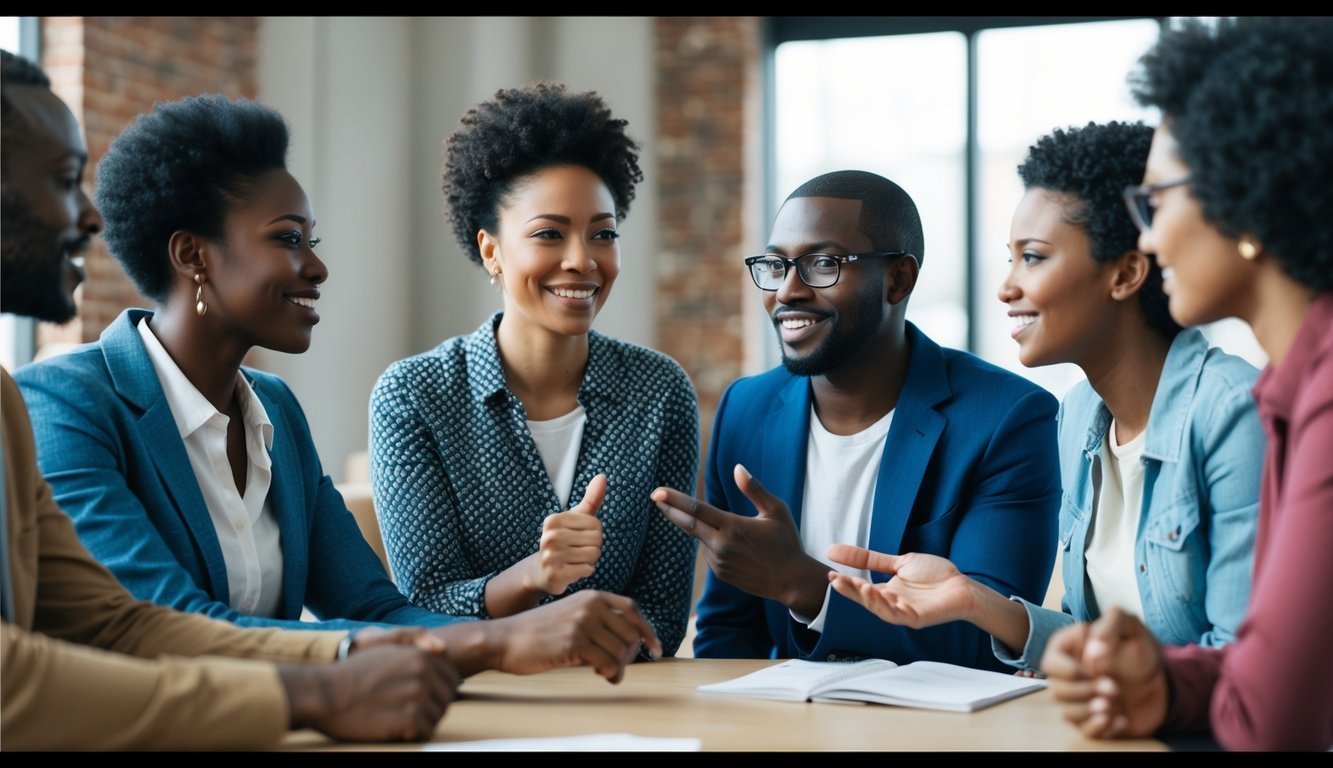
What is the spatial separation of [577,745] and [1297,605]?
761mm

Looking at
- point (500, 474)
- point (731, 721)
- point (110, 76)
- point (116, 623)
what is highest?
point (110, 76)

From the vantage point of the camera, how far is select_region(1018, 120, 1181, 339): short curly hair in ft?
6.76

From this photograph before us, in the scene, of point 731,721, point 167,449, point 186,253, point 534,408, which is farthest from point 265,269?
point 731,721

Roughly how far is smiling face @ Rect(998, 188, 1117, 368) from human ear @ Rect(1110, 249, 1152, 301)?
1cm

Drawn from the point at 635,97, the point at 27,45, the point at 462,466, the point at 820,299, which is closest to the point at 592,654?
the point at 462,466

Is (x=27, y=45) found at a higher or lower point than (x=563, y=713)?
higher

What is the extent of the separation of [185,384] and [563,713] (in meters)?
0.82

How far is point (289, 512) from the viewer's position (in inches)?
81.4

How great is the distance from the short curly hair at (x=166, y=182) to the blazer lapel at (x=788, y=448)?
1.05 meters

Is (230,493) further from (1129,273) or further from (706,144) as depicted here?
(706,144)

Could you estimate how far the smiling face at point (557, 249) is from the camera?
8.00 feet

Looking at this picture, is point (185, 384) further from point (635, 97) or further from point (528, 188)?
point (635, 97)

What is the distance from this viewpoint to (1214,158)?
1402 millimetres

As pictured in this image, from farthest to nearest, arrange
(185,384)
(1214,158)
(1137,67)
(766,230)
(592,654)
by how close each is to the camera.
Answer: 1. (766,230)
2. (185,384)
3. (592,654)
4. (1137,67)
5. (1214,158)
